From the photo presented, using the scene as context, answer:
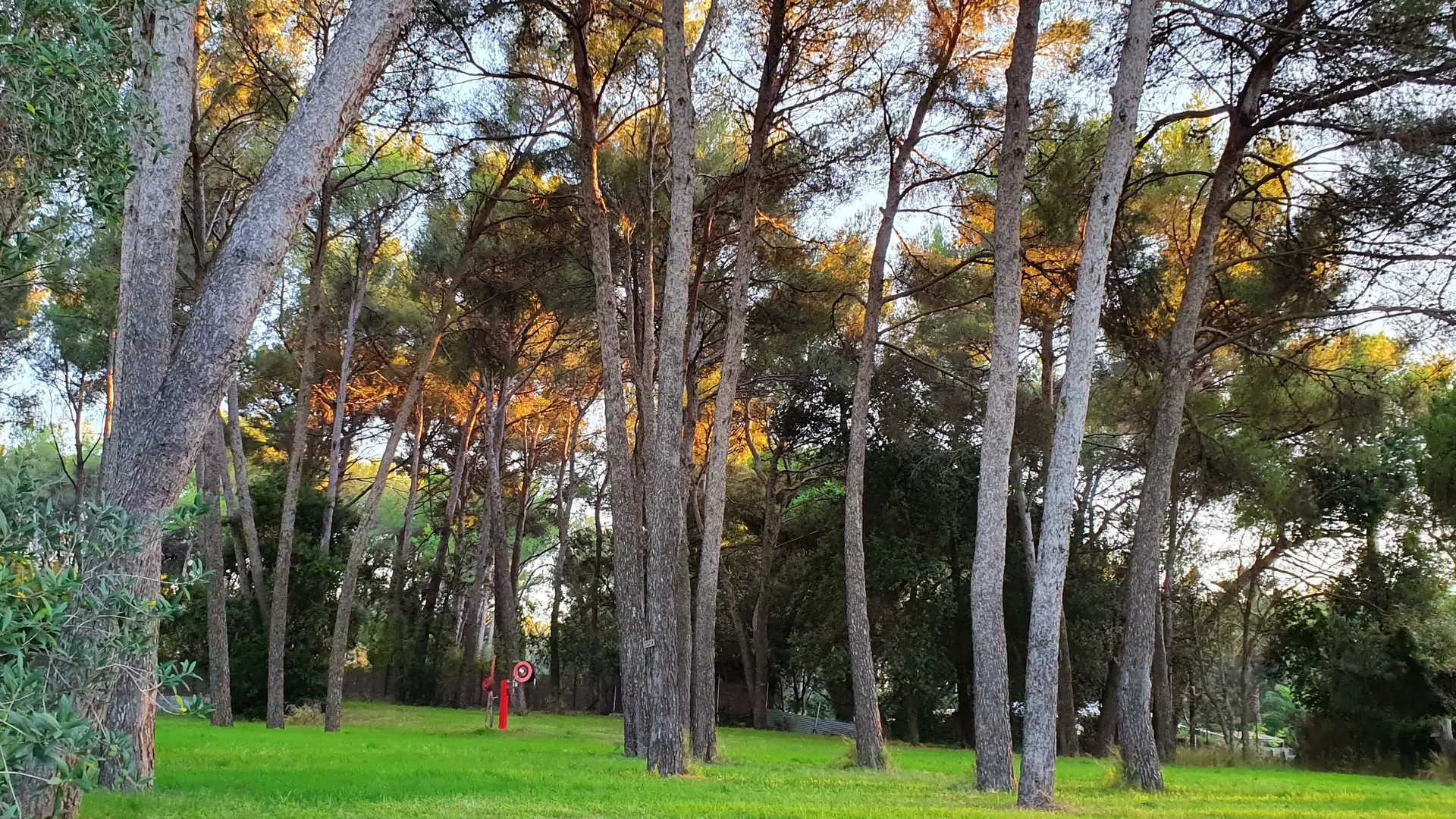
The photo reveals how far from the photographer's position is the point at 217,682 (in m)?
11.7

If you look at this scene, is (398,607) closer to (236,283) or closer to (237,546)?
(237,546)

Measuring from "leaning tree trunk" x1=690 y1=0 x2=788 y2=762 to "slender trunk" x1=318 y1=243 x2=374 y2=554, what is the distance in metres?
7.39

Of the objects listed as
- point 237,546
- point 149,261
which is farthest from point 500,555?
point 149,261

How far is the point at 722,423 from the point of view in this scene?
10500mm

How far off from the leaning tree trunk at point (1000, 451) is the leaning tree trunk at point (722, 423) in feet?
9.85

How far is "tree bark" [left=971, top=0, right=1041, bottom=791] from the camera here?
7875mm

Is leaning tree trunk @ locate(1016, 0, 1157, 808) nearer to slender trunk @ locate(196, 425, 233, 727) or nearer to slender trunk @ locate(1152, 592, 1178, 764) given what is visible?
slender trunk @ locate(196, 425, 233, 727)

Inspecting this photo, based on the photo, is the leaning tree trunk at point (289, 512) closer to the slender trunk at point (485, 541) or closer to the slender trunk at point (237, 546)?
the slender trunk at point (237, 546)

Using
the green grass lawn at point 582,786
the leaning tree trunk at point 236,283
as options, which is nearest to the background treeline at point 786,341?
the leaning tree trunk at point 236,283

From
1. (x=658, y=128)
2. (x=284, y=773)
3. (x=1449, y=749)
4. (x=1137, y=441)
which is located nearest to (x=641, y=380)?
(x=658, y=128)

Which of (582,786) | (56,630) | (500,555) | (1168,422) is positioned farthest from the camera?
(500,555)

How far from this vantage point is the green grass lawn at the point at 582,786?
5348mm

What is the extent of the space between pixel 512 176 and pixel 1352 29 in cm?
956

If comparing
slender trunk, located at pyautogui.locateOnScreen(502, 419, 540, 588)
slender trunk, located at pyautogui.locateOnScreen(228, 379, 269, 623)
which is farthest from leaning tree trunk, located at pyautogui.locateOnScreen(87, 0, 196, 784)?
slender trunk, located at pyautogui.locateOnScreen(502, 419, 540, 588)
